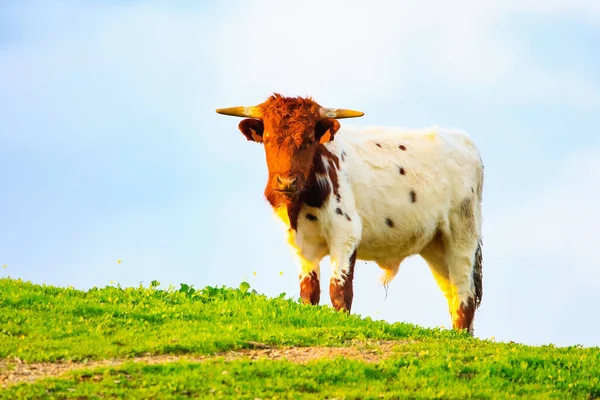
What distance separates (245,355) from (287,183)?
403 cm

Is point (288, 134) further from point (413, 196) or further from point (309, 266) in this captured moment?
point (413, 196)

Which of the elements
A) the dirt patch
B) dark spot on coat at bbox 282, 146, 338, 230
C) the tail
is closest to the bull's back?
dark spot on coat at bbox 282, 146, 338, 230

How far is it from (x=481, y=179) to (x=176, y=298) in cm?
813

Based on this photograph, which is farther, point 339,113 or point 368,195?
point 368,195

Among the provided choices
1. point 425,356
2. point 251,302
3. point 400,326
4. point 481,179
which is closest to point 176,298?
point 251,302

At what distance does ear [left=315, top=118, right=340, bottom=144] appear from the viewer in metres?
18.9

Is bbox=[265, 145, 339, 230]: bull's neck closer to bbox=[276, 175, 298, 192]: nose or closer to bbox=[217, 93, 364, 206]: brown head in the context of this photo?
bbox=[217, 93, 364, 206]: brown head

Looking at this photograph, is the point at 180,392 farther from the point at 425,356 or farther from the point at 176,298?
the point at 176,298

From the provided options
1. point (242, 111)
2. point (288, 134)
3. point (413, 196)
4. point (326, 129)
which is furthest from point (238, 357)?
point (413, 196)

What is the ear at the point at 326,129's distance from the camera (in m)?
18.9

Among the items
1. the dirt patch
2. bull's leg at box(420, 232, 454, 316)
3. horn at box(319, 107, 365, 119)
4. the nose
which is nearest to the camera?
the dirt patch

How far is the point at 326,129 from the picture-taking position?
19062 mm

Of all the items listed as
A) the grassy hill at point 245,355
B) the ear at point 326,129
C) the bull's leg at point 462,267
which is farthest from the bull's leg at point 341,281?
the bull's leg at point 462,267

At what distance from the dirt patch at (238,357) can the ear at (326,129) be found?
4.36 meters
